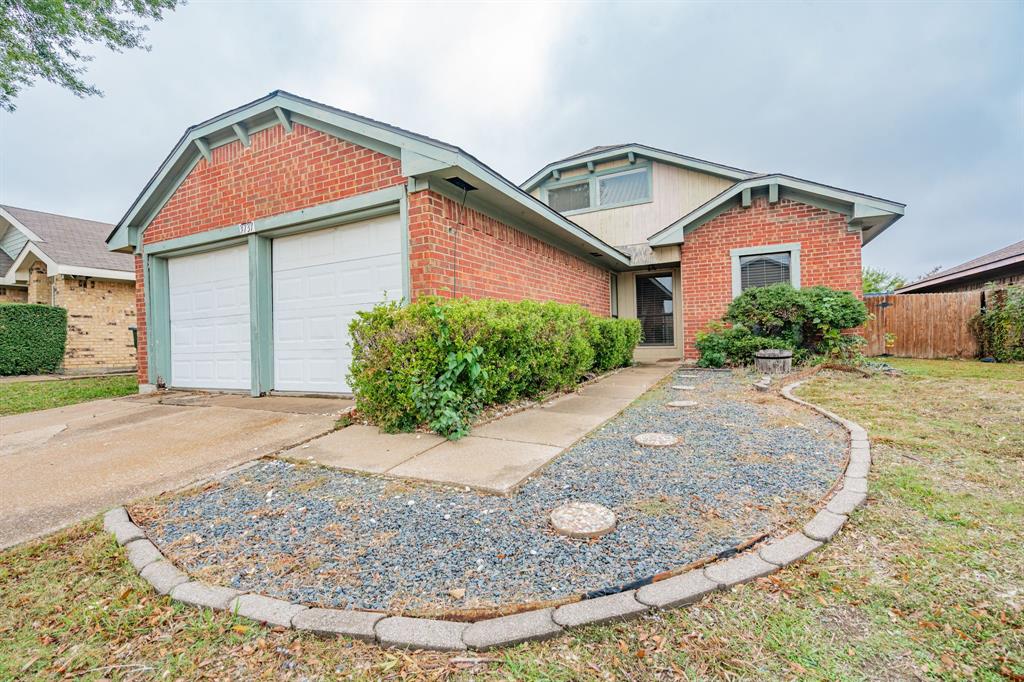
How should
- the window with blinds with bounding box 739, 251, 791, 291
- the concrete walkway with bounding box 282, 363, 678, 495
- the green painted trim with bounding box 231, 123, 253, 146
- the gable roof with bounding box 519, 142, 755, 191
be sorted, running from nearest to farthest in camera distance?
1. the concrete walkway with bounding box 282, 363, 678, 495
2. the green painted trim with bounding box 231, 123, 253, 146
3. the window with blinds with bounding box 739, 251, 791, 291
4. the gable roof with bounding box 519, 142, 755, 191

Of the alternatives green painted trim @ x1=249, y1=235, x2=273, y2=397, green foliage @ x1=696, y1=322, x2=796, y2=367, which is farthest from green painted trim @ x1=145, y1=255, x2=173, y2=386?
green foliage @ x1=696, y1=322, x2=796, y2=367

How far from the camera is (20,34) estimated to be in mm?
7887

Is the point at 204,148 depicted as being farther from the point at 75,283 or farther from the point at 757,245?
the point at 757,245

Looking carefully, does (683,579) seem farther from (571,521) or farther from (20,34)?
(20,34)

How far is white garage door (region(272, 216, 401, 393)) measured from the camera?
5.55 meters

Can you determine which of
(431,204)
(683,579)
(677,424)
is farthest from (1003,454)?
(431,204)

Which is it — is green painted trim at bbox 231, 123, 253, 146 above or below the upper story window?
below

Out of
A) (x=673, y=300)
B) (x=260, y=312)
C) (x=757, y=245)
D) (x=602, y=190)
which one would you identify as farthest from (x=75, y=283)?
(x=757, y=245)

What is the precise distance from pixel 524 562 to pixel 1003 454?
375cm

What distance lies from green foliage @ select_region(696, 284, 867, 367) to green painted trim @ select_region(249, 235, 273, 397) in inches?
321

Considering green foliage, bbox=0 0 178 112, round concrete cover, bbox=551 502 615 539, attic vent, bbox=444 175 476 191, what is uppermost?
green foliage, bbox=0 0 178 112

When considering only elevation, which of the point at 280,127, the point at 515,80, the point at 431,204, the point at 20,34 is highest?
the point at 515,80

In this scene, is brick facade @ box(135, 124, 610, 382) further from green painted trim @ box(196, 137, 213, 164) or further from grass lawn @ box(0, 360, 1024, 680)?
grass lawn @ box(0, 360, 1024, 680)

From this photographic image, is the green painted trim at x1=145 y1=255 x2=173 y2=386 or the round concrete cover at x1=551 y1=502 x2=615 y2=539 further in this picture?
the green painted trim at x1=145 y1=255 x2=173 y2=386
